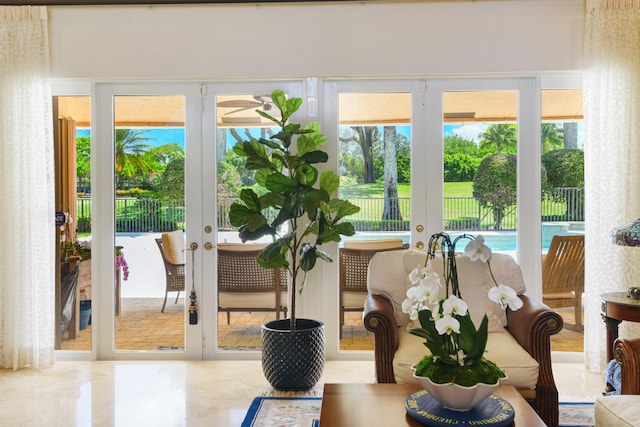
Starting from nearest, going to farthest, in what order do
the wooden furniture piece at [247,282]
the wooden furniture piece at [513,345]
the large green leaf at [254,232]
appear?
the wooden furniture piece at [513,345]
the large green leaf at [254,232]
the wooden furniture piece at [247,282]

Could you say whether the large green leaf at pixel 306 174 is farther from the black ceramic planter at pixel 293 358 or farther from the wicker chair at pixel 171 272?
the wicker chair at pixel 171 272

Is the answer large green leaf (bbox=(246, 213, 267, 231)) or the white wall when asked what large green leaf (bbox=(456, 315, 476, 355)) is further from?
the white wall

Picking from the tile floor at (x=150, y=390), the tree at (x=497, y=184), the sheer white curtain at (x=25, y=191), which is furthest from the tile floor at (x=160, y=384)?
the tree at (x=497, y=184)

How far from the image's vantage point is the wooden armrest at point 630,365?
7.66ft

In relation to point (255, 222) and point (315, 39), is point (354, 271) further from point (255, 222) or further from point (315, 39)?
point (315, 39)

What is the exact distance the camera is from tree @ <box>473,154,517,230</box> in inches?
167

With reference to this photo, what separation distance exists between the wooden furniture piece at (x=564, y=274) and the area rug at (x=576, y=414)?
0.92 m

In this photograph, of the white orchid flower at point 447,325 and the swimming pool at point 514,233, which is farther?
the swimming pool at point 514,233

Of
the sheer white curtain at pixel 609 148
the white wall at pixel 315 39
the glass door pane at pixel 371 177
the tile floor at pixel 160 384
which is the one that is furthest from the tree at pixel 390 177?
the sheer white curtain at pixel 609 148

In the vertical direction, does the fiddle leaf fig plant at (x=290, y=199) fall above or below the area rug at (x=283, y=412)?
above

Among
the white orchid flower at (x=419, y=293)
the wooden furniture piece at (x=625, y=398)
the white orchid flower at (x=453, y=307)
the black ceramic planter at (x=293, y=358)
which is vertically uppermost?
the white orchid flower at (x=419, y=293)

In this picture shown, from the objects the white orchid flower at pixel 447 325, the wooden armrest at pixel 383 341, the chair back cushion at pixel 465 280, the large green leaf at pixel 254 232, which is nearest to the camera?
the white orchid flower at pixel 447 325

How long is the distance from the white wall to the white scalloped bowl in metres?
2.65

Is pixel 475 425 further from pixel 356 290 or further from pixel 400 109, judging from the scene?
pixel 400 109
